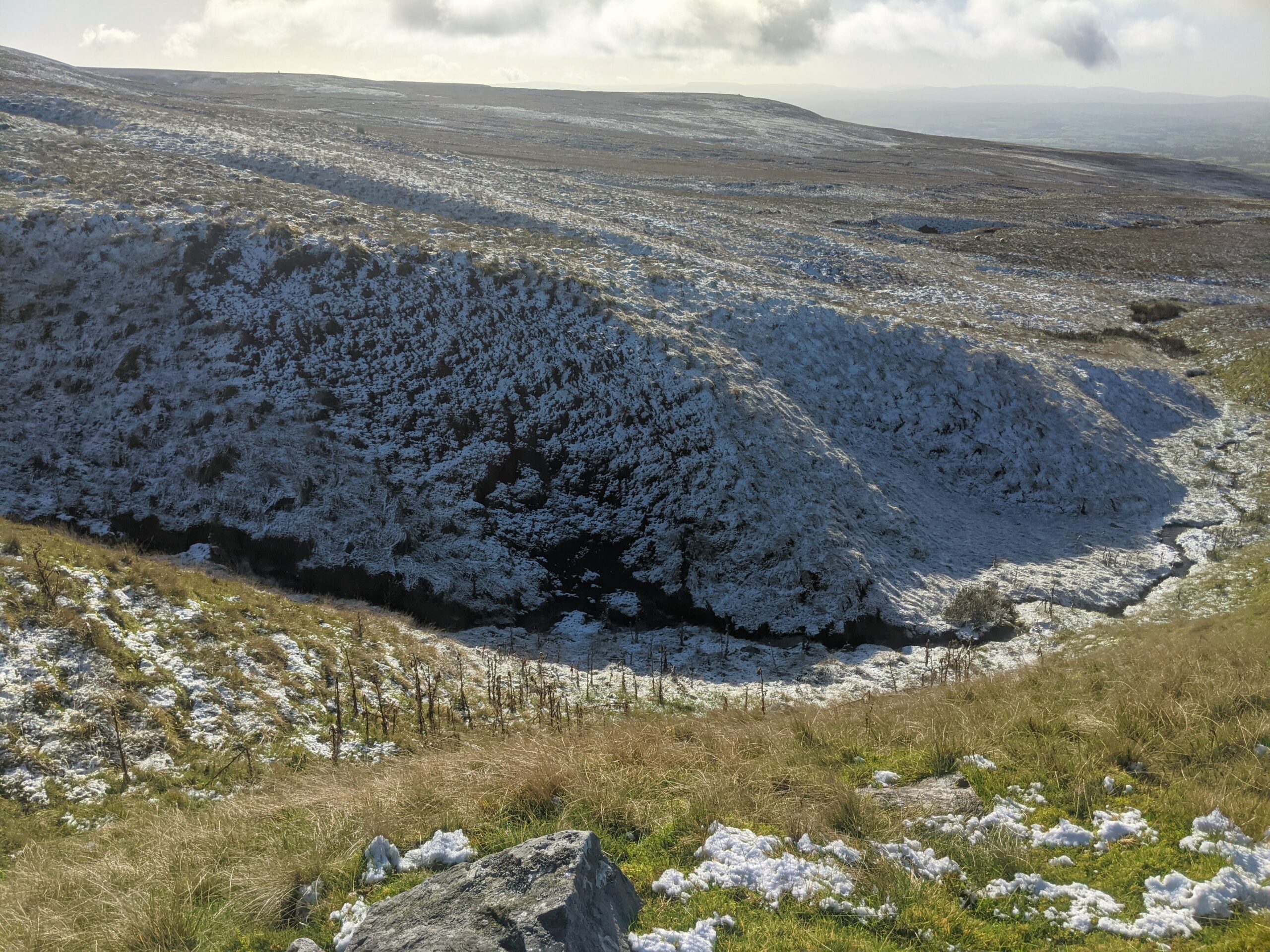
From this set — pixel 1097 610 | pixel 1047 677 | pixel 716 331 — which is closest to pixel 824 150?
pixel 716 331

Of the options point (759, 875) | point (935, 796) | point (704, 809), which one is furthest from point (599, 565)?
point (759, 875)

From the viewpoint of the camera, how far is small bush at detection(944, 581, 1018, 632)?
19047 mm

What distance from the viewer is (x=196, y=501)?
19.9 meters

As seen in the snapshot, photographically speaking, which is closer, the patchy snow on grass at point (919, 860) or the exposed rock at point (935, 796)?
the patchy snow on grass at point (919, 860)

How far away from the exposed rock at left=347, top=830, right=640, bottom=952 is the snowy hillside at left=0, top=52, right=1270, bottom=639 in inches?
507

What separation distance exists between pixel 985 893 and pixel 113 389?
2491 centimetres

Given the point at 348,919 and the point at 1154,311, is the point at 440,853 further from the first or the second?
the point at 1154,311

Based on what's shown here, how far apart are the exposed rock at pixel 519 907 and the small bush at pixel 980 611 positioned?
15663 millimetres

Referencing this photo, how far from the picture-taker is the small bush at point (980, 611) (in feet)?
62.5

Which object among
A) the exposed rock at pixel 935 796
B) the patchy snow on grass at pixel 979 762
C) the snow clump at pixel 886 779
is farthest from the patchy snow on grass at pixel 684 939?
the patchy snow on grass at pixel 979 762

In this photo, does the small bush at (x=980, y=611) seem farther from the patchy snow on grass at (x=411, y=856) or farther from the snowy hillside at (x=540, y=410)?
the patchy snow on grass at (x=411, y=856)

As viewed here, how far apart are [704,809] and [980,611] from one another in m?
14.6

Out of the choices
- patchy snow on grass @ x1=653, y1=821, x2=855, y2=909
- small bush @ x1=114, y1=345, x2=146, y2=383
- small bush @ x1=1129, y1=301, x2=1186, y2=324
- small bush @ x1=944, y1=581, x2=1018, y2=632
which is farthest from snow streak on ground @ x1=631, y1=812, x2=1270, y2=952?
small bush @ x1=1129, y1=301, x2=1186, y2=324

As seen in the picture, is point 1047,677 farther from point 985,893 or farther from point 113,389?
point 113,389
